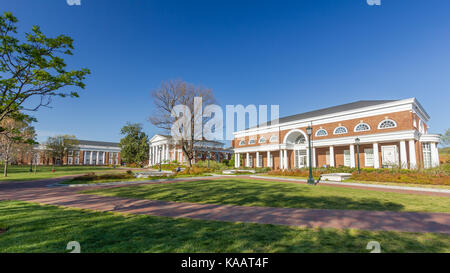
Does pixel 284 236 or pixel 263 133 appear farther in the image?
pixel 263 133

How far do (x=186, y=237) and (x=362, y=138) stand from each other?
2554 centimetres

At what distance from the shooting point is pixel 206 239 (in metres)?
3.69

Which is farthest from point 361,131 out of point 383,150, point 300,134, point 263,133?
point 263,133

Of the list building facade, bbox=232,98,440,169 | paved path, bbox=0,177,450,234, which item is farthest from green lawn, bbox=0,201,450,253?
building facade, bbox=232,98,440,169

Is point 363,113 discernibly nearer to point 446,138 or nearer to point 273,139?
point 273,139

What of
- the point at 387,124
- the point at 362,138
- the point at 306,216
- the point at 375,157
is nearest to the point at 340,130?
the point at 362,138

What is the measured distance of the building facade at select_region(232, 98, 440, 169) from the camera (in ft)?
67.5

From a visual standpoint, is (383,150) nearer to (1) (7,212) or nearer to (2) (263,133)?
(2) (263,133)

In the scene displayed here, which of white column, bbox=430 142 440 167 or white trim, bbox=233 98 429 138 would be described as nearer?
white trim, bbox=233 98 429 138

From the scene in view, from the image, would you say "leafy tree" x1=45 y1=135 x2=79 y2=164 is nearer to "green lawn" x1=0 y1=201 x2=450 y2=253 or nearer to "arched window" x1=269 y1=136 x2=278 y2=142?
"arched window" x1=269 y1=136 x2=278 y2=142

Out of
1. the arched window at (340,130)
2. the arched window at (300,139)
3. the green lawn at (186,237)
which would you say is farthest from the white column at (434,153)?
the green lawn at (186,237)

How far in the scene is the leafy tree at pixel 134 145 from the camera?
2137 inches

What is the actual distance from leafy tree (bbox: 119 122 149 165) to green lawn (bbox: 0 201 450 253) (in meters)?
52.9

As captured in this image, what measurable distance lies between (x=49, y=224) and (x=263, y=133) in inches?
1250
